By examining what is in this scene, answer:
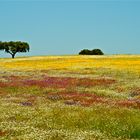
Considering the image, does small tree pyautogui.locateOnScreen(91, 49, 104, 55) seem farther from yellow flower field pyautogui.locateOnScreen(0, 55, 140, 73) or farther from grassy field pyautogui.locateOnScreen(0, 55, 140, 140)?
grassy field pyautogui.locateOnScreen(0, 55, 140, 140)

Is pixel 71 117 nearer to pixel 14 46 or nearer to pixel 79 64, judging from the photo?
pixel 79 64

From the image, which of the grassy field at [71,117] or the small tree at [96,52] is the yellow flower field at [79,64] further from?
the small tree at [96,52]

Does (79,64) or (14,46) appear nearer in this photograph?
(79,64)

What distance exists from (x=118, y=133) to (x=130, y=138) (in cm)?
76

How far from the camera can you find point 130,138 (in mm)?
19047

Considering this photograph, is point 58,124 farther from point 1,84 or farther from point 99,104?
point 1,84

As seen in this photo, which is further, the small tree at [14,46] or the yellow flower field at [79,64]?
the small tree at [14,46]

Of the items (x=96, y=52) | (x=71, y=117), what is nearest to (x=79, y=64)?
(x=71, y=117)

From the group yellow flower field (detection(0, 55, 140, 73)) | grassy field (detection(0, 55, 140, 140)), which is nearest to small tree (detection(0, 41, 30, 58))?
yellow flower field (detection(0, 55, 140, 73))

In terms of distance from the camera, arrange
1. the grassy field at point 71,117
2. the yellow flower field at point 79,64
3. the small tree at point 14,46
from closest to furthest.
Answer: the grassy field at point 71,117, the yellow flower field at point 79,64, the small tree at point 14,46

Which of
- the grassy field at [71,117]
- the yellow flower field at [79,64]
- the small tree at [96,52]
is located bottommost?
the grassy field at [71,117]

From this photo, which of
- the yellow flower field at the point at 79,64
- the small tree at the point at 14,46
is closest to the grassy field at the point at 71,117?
the yellow flower field at the point at 79,64

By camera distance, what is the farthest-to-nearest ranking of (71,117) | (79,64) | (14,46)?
(14,46)
(79,64)
(71,117)

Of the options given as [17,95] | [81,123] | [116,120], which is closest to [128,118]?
[116,120]
